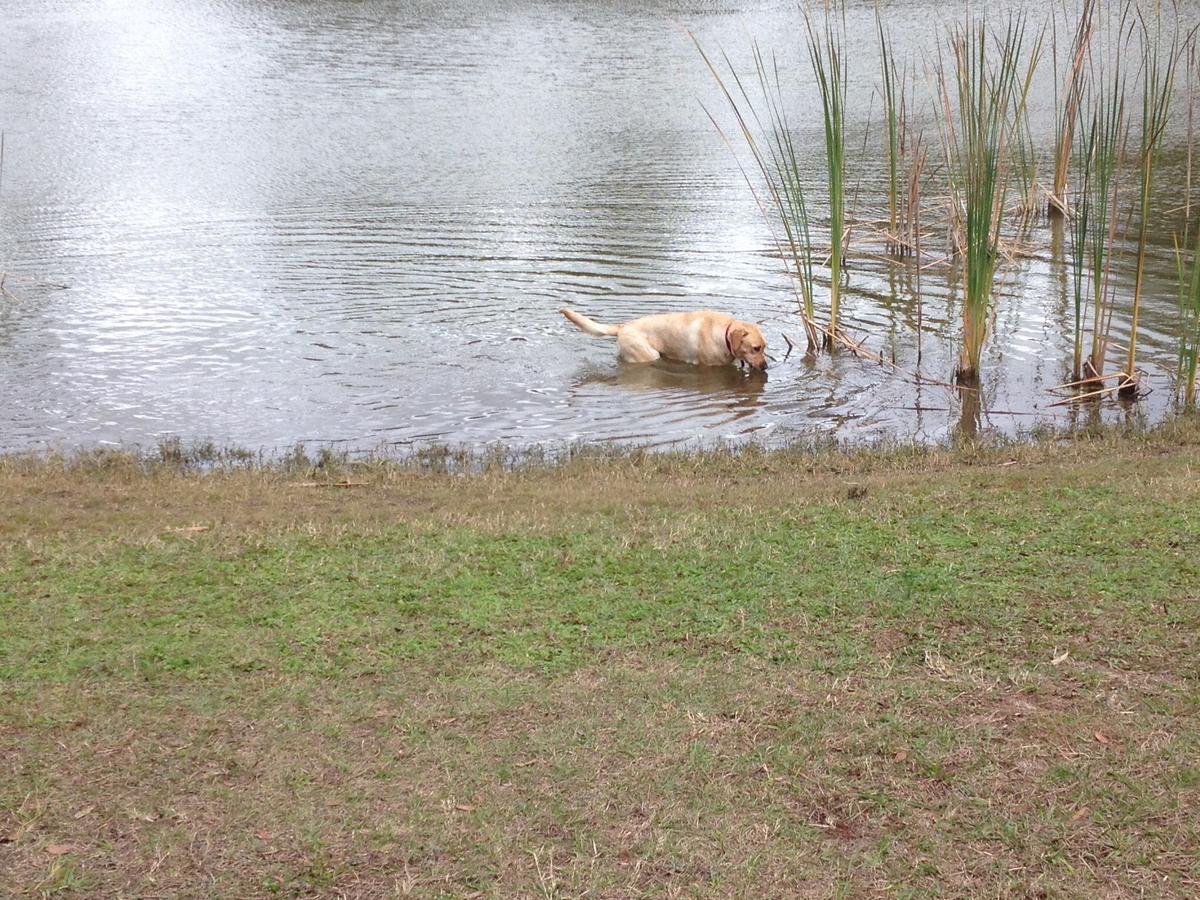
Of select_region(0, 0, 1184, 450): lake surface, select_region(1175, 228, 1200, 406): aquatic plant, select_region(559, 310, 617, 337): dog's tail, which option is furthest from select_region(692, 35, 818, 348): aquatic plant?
select_region(1175, 228, 1200, 406): aquatic plant

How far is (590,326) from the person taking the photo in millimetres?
10508

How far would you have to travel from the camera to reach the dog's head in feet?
31.6

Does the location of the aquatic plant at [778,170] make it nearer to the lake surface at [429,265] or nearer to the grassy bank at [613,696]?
the lake surface at [429,265]

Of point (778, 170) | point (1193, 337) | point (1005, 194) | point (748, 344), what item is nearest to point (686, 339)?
point (748, 344)

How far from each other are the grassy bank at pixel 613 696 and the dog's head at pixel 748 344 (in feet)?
11.1

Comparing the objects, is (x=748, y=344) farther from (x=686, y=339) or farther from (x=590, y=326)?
(x=590, y=326)

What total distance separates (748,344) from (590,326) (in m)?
1.51

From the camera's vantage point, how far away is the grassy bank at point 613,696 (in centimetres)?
335

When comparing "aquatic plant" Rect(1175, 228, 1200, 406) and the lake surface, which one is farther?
the lake surface

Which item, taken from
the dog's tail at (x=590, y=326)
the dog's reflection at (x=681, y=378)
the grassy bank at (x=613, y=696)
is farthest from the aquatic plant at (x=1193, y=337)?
the dog's tail at (x=590, y=326)

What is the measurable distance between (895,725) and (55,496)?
187 inches

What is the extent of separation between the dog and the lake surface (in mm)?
175

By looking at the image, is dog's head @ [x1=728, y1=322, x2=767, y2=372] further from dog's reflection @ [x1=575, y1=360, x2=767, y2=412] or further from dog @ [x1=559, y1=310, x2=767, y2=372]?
dog's reflection @ [x1=575, y1=360, x2=767, y2=412]

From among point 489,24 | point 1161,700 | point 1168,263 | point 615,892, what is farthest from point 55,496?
point 489,24
